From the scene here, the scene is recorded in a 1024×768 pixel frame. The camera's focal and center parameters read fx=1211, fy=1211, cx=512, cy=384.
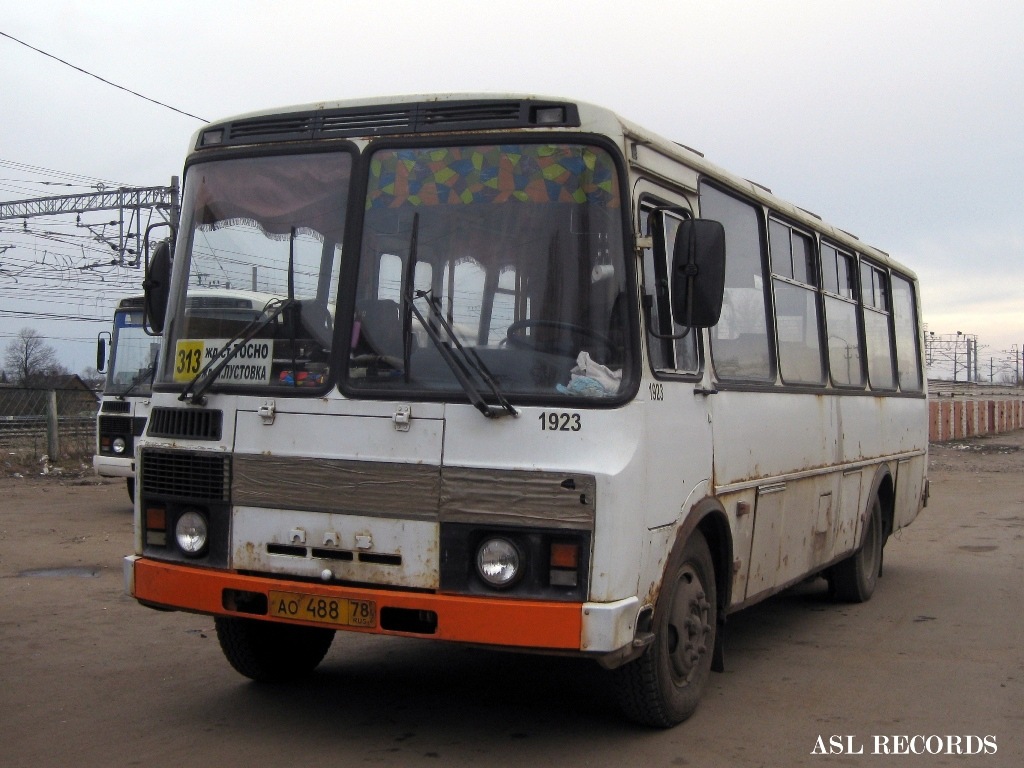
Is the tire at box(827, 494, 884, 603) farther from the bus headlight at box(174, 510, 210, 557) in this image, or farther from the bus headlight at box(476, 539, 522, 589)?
the bus headlight at box(174, 510, 210, 557)

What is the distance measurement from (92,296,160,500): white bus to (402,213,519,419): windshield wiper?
1115 centimetres

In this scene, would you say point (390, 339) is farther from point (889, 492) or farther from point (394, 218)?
point (889, 492)

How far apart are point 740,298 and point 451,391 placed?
7.73ft

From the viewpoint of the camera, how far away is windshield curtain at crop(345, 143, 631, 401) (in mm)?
5070

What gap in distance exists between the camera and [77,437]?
24141mm

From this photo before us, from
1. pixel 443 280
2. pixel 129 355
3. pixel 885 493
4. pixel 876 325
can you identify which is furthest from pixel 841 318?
pixel 129 355

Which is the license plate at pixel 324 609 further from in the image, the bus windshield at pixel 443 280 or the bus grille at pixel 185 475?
the bus windshield at pixel 443 280

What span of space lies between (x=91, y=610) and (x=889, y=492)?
6504 mm

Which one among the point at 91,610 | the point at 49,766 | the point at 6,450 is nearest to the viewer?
the point at 49,766

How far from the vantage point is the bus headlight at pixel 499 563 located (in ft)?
16.2

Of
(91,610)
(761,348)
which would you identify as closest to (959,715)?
(761,348)

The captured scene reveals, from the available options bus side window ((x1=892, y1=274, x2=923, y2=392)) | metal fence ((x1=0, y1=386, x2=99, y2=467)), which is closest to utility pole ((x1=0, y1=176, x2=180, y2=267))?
metal fence ((x1=0, y1=386, x2=99, y2=467))

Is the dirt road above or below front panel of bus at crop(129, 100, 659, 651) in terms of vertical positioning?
below

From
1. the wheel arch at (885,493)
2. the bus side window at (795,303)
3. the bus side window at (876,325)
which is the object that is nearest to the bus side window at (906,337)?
the bus side window at (876,325)
